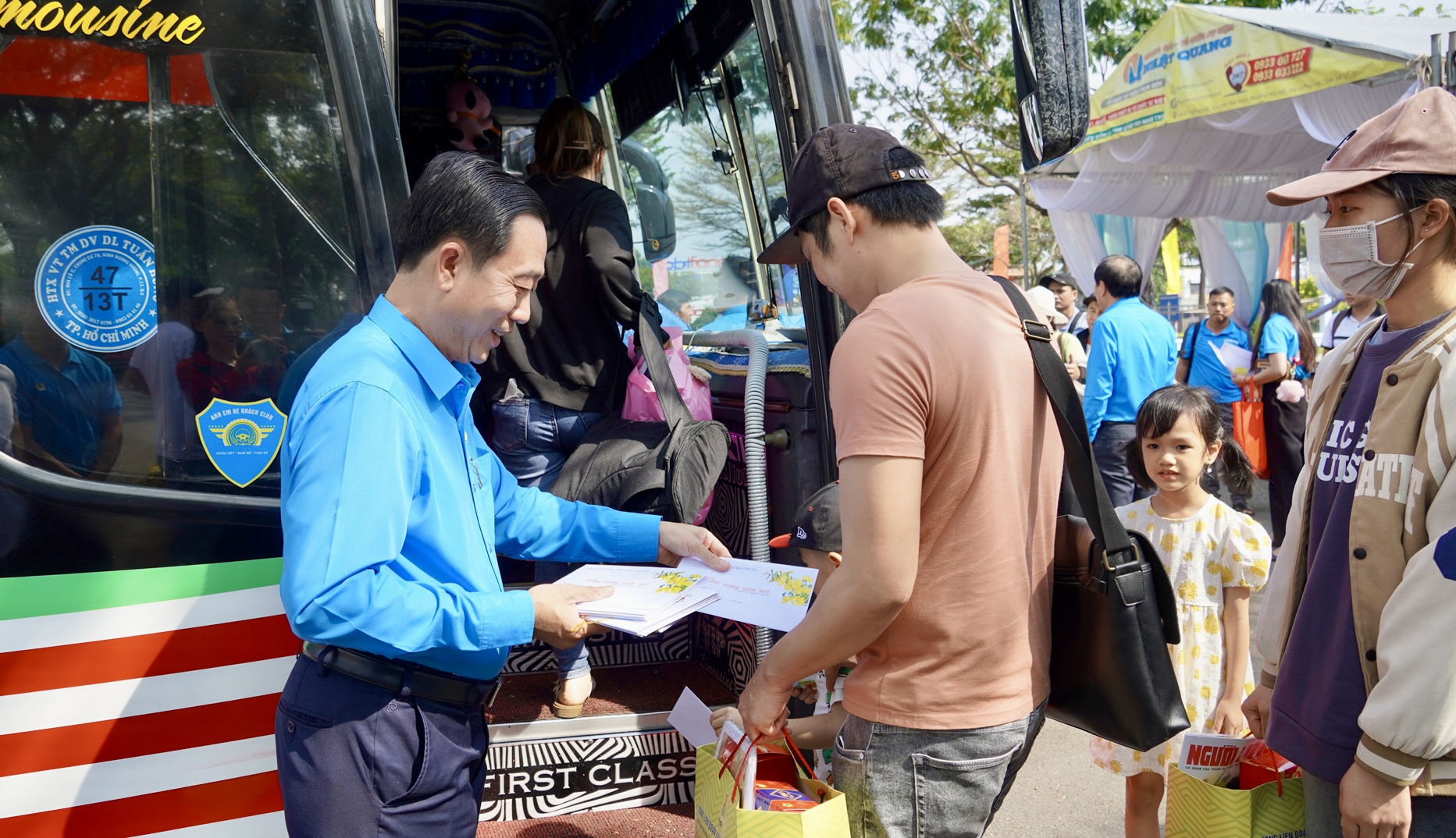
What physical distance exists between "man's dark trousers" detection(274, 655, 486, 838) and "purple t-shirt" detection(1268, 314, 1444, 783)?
1.41 m

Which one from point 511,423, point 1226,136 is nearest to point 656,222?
point 511,423

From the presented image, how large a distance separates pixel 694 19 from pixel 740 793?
2.70 m

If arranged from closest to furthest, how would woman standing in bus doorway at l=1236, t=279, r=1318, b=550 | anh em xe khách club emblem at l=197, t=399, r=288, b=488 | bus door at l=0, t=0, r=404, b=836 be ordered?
bus door at l=0, t=0, r=404, b=836, anh em xe khách club emblem at l=197, t=399, r=288, b=488, woman standing in bus doorway at l=1236, t=279, r=1318, b=550

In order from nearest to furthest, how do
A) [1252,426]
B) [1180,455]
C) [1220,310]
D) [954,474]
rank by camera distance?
[954,474] < [1180,455] < [1252,426] < [1220,310]

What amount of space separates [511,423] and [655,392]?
434 millimetres

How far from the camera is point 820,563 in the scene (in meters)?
2.05

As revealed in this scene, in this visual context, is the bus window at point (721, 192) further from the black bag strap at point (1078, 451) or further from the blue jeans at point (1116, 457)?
the blue jeans at point (1116, 457)

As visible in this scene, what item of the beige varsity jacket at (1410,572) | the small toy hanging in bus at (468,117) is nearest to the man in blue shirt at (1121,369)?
the small toy hanging in bus at (468,117)

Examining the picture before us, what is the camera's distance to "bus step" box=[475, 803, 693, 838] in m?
2.60

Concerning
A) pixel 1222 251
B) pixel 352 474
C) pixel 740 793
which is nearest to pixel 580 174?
pixel 352 474

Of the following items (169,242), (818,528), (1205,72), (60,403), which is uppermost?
(1205,72)

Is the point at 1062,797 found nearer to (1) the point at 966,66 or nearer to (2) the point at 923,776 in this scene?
(2) the point at 923,776

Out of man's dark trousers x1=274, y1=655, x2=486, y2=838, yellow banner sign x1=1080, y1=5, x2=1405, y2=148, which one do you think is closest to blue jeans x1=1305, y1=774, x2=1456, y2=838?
man's dark trousers x1=274, y1=655, x2=486, y2=838

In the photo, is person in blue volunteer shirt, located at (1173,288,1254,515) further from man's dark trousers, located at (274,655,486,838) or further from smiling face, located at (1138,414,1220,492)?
man's dark trousers, located at (274,655,486,838)
